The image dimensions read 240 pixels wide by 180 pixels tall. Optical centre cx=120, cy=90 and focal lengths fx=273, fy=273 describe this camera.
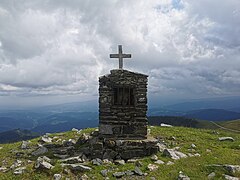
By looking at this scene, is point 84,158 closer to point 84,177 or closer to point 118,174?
point 84,177

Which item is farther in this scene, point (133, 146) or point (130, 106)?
point (130, 106)

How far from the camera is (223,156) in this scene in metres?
→ 17.4

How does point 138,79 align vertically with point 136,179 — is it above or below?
above

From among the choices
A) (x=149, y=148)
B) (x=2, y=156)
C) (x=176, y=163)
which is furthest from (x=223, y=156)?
(x=2, y=156)

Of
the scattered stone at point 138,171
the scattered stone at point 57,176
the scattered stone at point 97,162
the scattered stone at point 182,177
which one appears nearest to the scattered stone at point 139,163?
the scattered stone at point 138,171

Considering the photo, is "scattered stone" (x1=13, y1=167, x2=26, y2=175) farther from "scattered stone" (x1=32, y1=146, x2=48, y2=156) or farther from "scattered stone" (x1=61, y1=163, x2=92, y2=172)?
"scattered stone" (x1=32, y1=146, x2=48, y2=156)

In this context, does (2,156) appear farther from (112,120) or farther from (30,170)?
(112,120)

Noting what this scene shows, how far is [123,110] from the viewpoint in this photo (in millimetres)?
19500

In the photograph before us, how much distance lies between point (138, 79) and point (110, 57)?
338cm

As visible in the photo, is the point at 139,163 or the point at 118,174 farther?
the point at 139,163

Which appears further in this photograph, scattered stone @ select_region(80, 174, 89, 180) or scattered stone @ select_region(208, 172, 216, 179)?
scattered stone @ select_region(80, 174, 89, 180)

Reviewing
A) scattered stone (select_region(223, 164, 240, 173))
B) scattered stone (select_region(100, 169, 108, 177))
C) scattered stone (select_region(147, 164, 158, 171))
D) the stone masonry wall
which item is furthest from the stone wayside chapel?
scattered stone (select_region(223, 164, 240, 173))

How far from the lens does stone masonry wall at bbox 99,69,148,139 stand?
1934 centimetres

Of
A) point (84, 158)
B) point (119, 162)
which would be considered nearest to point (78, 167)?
point (84, 158)
